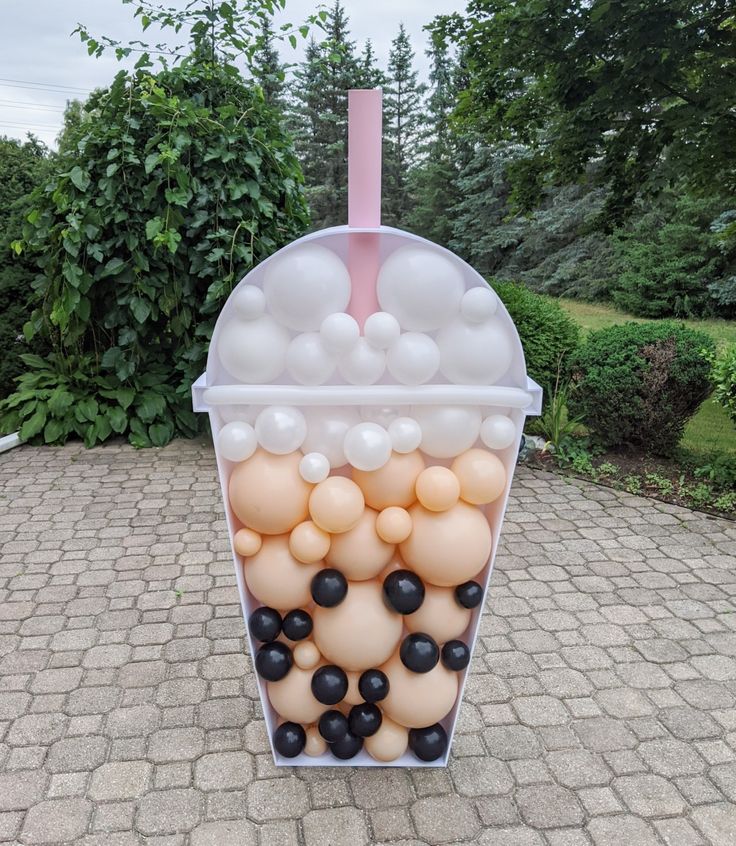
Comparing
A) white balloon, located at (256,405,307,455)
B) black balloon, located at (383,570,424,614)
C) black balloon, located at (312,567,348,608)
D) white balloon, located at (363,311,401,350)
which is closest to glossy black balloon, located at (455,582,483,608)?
black balloon, located at (383,570,424,614)

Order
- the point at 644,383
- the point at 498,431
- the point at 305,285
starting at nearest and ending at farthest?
1. the point at 305,285
2. the point at 498,431
3. the point at 644,383

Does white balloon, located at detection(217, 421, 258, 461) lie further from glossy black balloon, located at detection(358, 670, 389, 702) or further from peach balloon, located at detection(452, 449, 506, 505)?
glossy black balloon, located at detection(358, 670, 389, 702)

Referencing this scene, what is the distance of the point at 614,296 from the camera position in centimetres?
1659

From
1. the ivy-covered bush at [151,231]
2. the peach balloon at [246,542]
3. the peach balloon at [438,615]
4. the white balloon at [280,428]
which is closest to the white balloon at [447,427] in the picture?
the white balloon at [280,428]

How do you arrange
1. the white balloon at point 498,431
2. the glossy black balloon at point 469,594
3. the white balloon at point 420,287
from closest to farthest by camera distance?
the white balloon at point 420,287 < the white balloon at point 498,431 < the glossy black balloon at point 469,594

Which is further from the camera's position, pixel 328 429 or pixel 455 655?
pixel 455 655

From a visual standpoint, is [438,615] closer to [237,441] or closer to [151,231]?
[237,441]

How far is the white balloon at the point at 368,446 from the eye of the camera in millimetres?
1811

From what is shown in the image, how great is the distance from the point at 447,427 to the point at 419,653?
0.72 metres

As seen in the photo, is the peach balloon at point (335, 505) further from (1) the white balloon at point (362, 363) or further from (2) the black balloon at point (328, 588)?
(1) the white balloon at point (362, 363)

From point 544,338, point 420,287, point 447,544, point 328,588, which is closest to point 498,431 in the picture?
point 447,544

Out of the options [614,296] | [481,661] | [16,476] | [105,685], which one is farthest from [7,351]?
[614,296]

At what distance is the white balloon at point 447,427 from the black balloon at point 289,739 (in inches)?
42.2

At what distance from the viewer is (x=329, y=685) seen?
2.03 meters
